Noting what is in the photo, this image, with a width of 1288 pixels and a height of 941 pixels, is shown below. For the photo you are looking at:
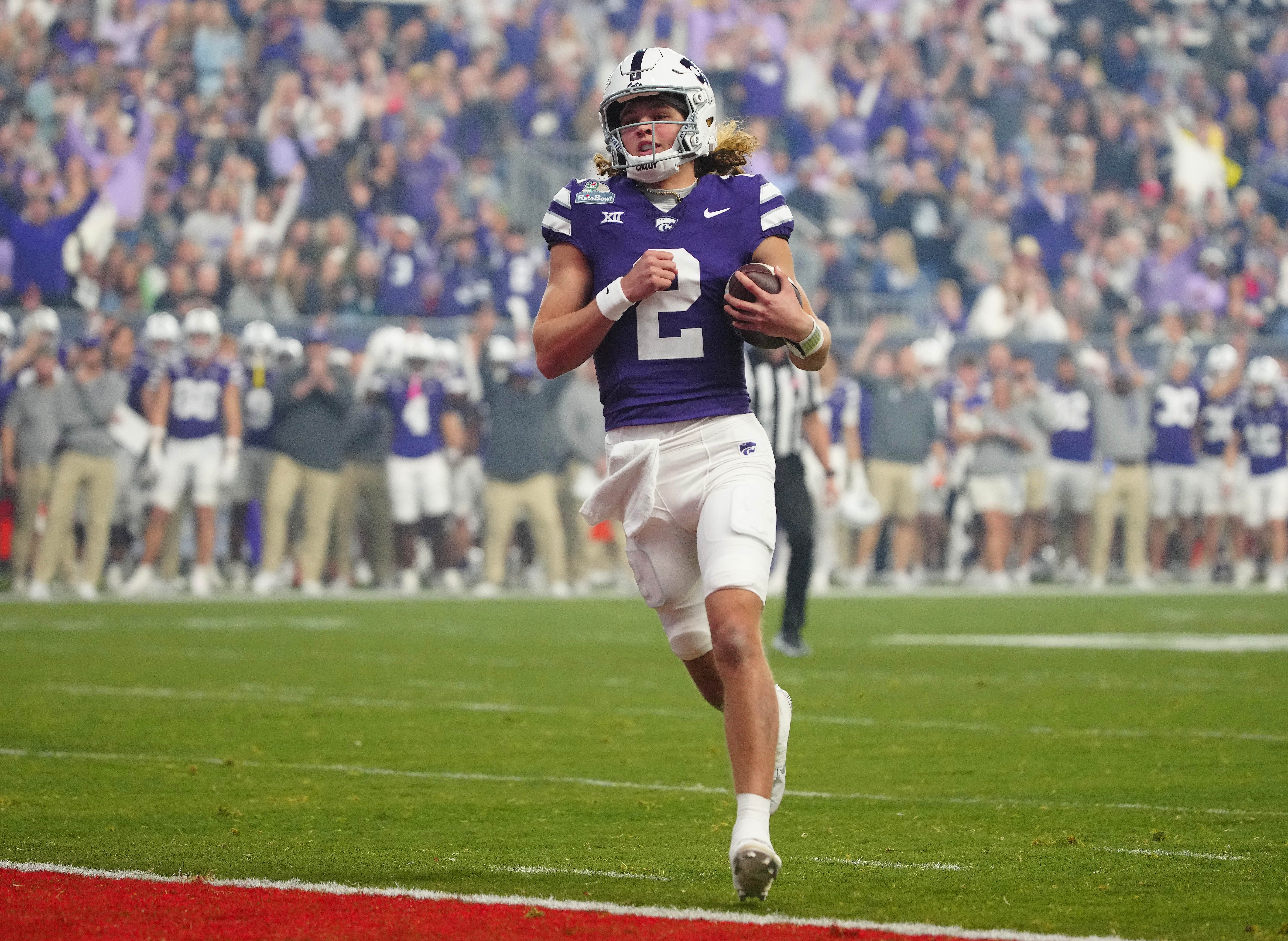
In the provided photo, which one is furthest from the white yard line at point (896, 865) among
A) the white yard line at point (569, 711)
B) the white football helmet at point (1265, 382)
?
the white football helmet at point (1265, 382)

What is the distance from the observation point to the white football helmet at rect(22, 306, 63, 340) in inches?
600

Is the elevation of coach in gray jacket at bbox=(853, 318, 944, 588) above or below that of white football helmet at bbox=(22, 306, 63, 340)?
below

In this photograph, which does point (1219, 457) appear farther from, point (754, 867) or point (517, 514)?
point (754, 867)

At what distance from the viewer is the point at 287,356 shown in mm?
15977

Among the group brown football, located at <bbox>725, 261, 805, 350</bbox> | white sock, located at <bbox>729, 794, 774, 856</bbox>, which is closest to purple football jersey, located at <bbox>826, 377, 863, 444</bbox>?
brown football, located at <bbox>725, 261, 805, 350</bbox>

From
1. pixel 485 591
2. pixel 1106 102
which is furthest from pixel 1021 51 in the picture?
pixel 485 591

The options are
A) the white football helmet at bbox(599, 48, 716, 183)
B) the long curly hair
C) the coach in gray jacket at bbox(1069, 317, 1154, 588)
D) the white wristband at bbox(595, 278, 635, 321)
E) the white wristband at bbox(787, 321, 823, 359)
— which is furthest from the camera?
the coach in gray jacket at bbox(1069, 317, 1154, 588)

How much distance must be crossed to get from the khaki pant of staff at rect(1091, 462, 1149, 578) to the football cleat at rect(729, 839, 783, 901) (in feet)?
49.8

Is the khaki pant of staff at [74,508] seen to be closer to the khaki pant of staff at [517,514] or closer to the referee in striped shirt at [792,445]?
A: the khaki pant of staff at [517,514]

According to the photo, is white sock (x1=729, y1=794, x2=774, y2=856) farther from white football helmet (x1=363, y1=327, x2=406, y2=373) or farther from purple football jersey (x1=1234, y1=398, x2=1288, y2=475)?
purple football jersey (x1=1234, y1=398, x2=1288, y2=475)

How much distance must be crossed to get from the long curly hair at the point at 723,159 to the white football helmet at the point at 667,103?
0.25 ft

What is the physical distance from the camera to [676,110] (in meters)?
4.70

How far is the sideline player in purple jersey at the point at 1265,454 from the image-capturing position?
18.3 m

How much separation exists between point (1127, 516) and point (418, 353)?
7.07 m
